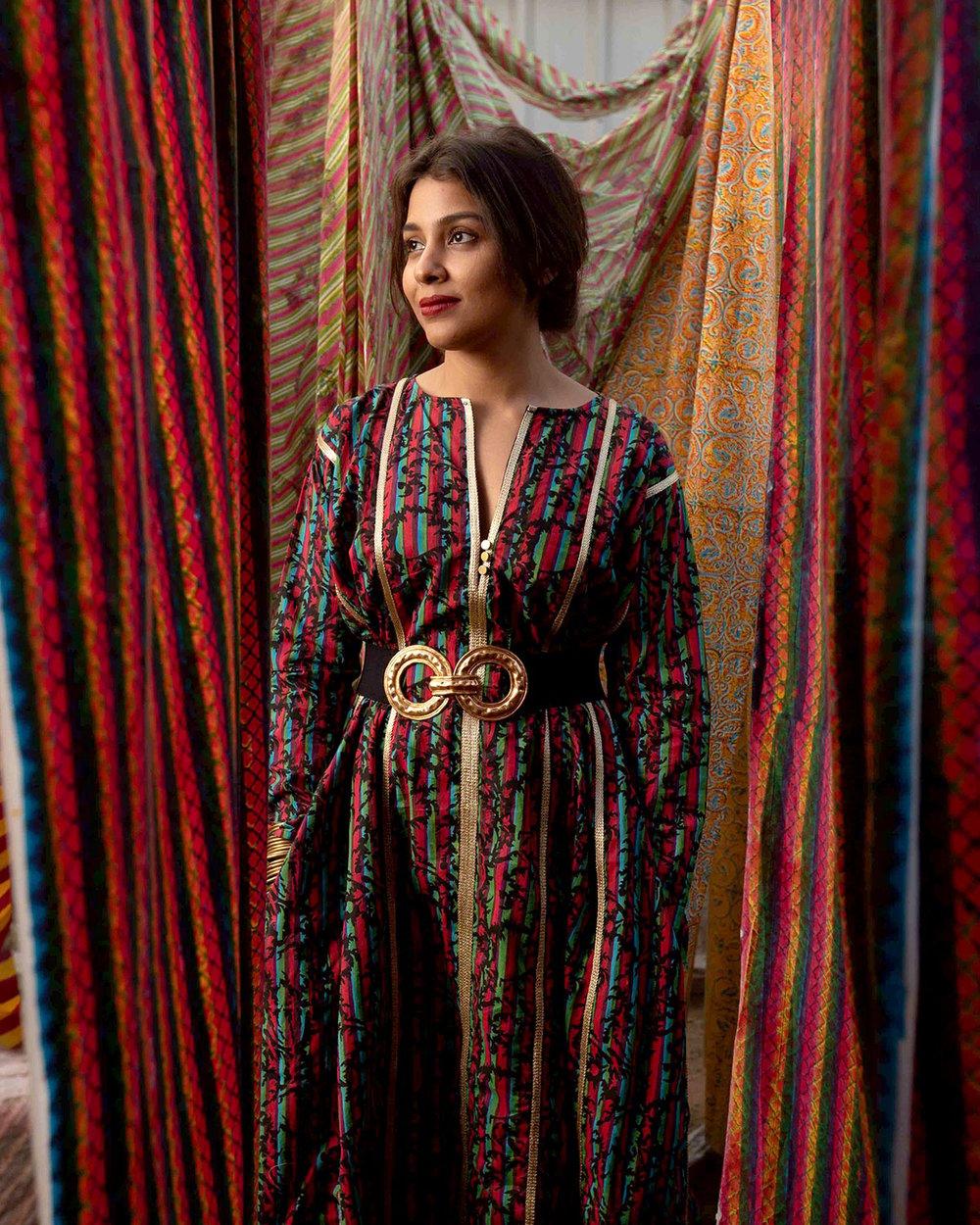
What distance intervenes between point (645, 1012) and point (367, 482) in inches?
25.4

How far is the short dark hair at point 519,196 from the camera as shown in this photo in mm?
1140

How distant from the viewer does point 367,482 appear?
3.84 feet

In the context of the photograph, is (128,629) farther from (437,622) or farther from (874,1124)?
(437,622)

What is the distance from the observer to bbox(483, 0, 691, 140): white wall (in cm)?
179

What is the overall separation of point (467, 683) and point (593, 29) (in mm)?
1287

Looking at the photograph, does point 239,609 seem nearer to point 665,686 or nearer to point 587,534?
point 587,534

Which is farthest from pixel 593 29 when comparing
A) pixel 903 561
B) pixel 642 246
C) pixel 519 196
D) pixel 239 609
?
pixel 903 561

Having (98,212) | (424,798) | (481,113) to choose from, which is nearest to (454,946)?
(424,798)

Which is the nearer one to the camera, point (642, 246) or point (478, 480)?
point (478, 480)

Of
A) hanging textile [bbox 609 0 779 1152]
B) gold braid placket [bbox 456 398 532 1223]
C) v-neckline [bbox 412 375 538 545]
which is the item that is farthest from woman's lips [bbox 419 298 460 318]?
hanging textile [bbox 609 0 779 1152]

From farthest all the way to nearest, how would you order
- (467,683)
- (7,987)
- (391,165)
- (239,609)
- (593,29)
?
(593,29)
(391,165)
(467,683)
(239,609)
(7,987)

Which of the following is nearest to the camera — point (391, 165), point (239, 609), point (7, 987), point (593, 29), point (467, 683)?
point (7, 987)

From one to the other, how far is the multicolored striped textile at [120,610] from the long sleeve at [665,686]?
550 mm

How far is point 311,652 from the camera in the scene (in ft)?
3.91
